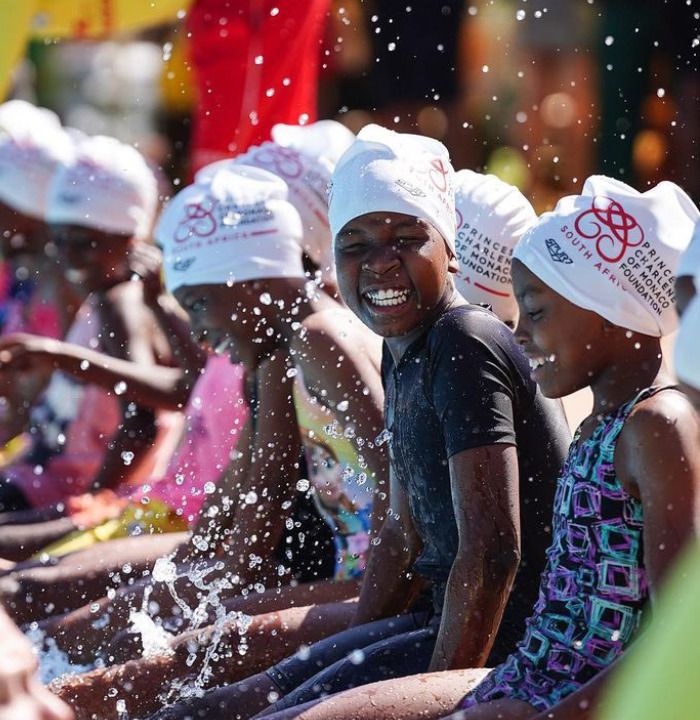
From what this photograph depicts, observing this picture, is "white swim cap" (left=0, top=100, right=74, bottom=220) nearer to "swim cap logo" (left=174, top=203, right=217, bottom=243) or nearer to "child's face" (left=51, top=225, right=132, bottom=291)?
"child's face" (left=51, top=225, right=132, bottom=291)

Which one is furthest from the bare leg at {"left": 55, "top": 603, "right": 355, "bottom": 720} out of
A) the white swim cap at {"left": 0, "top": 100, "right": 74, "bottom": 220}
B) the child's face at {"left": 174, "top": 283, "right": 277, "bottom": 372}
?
the white swim cap at {"left": 0, "top": 100, "right": 74, "bottom": 220}

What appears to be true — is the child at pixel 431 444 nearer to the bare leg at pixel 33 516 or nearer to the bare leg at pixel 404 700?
the bare leg at pixel 404 700

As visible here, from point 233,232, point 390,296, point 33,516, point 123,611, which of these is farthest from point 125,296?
point 390,296

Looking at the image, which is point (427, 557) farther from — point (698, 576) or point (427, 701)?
point (698, 576)

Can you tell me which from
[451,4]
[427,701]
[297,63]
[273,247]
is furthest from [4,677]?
[451,4]

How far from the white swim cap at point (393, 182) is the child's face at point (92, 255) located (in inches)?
111

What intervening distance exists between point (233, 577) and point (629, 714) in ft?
10.8

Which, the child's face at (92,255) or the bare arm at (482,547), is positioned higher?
the bare arm at (482,547)

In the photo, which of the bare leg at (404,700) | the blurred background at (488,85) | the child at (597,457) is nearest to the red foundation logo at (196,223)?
the child at (597,457)

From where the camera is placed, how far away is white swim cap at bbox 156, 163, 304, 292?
4.76 m

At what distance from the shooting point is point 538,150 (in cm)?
1223

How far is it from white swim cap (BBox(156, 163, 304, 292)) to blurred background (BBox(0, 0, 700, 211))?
4675mm

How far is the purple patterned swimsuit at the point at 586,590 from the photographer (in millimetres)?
2959

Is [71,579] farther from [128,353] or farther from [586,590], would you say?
[586,590]
